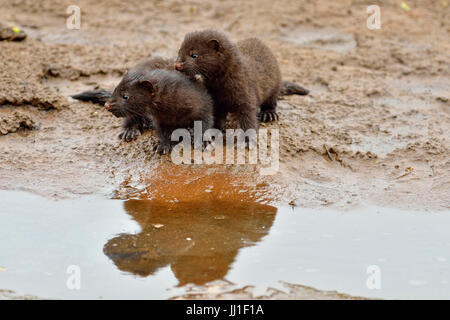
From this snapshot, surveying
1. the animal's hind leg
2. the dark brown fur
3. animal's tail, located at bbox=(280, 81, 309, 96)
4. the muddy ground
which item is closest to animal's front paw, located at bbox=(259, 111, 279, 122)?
the animal's hind leg

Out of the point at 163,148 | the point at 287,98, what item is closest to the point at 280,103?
the point at 287,98

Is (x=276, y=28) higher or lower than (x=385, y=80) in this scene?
higher

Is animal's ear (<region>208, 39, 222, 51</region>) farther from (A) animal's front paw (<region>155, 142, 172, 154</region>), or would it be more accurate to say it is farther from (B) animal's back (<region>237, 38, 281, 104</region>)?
(A) animal's front paw (<region>155, 142, 172, 154</region>)

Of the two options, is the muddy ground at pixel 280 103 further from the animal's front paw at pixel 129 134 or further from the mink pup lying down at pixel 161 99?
the mink pup lying down at pixel 161 99

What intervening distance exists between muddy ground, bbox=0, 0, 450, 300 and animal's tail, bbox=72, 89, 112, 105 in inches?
3.4

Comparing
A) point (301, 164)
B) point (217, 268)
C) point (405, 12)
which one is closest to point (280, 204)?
point (301, 164)

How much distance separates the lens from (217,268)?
487 cm

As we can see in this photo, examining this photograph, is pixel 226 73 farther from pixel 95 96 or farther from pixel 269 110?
pixel 95 96

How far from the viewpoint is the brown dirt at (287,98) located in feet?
21.3

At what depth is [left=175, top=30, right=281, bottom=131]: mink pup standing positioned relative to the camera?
662 centimetres

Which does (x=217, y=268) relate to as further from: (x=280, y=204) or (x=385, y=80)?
(x=385, y=80)

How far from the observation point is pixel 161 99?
21.3ft

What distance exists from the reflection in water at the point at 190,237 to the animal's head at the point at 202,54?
150 cm

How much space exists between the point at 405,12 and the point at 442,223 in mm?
6674
